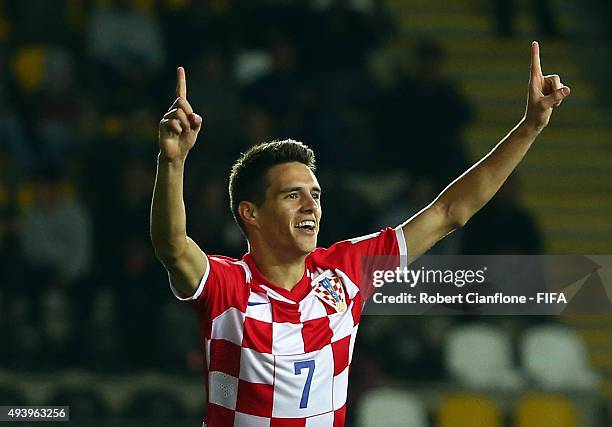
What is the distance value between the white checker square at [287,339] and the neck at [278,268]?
0.16 m

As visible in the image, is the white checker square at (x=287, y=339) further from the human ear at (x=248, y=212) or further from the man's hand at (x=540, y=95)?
the man's hand at (x=540, y=95)

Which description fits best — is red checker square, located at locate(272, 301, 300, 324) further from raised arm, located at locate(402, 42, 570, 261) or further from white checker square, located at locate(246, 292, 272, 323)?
raised arm, located at locate(402, 42, 570, 261)

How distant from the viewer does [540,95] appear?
4152 millimetres

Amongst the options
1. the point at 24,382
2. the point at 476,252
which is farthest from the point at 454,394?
the point at 24,382

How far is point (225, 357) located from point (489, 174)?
1.13 meters

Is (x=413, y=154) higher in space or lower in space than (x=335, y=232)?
higher

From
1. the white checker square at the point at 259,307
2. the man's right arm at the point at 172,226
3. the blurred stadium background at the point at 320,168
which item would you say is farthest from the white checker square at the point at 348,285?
the blurred stadium background at the point at 320,168

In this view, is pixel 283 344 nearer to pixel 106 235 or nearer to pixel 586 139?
pixel 106 235

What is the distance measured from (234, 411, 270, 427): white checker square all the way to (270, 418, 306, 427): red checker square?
0.02m

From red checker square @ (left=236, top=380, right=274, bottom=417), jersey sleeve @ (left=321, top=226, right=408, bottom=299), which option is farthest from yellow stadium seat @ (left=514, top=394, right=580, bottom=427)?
red checker square @ (left=236, top=380, right=274, bottom=417)

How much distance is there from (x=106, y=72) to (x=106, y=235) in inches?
77.3

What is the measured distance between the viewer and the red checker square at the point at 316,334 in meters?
3.97

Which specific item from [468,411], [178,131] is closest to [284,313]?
[178,131]

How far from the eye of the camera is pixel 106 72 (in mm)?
10141
